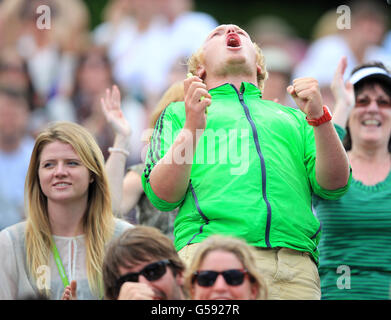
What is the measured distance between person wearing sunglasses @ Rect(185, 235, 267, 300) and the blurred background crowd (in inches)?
162

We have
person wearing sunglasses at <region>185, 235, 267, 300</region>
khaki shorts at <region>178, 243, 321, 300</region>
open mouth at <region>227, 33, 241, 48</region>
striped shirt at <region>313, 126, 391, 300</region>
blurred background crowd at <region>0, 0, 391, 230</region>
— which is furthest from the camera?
blurred background crowd at <region>0, 0, 391, 230</region>

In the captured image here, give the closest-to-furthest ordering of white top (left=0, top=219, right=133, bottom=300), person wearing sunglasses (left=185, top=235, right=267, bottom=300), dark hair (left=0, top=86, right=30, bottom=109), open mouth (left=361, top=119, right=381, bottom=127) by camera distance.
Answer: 1. person wearing sunglasses (left=185, top=235, right=267, bottom=300)
2. white top (left=0, top=219, right=133, bottom=300)
3. open mouth (left=361, top=119, right=381, bottom=127)
4. dark hair (left=0, top=86, right=30, bottom=109)

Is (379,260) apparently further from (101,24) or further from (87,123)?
(101,24)

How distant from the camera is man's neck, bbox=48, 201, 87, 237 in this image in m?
3.79

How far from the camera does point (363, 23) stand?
770 centimetres

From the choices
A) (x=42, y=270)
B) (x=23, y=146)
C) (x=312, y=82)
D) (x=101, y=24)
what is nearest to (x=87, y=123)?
(x=23, y=146)

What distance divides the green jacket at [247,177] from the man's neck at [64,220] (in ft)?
1.98

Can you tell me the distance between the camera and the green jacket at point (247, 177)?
10.4ft

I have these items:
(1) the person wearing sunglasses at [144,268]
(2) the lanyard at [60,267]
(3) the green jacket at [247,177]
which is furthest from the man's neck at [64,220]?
(1) the person wearing sunglasses at [144,268]

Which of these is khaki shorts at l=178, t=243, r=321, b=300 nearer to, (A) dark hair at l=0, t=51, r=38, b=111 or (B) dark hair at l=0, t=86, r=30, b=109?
(B) dark hair at l=0, t=86, r=30, b=109

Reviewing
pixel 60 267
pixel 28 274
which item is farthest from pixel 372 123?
pixel 28 274
